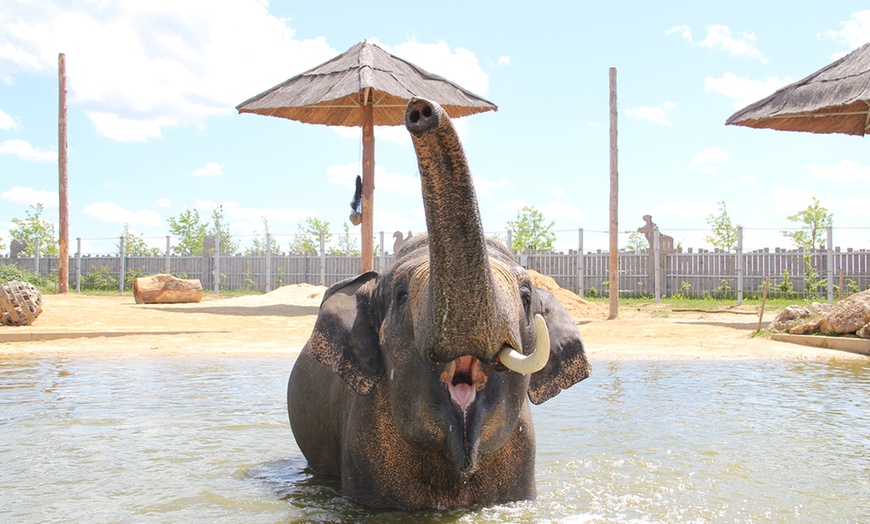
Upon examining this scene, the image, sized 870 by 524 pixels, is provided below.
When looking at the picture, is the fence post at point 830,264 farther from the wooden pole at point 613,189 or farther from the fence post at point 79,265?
the fence post at point 79,265

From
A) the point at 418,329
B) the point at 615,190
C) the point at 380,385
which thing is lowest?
the point at 380,385

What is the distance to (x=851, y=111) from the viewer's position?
49.4 ft

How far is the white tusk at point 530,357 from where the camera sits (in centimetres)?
271

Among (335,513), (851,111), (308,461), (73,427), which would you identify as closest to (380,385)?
(335,513)

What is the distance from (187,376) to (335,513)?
565 cm

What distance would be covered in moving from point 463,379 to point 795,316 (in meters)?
12.2

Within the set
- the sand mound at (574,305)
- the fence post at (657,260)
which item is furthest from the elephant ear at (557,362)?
the fence post at (657,260)

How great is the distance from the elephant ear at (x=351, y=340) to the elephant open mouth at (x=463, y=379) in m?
0.65

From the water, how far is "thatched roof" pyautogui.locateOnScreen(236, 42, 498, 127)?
7396mm

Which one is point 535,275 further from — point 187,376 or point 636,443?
point 636,443

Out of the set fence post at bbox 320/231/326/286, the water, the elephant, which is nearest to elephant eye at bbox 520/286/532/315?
the elephant

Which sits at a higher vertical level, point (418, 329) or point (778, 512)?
point (418, 329)

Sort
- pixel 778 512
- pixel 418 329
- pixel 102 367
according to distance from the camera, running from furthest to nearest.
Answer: pixel 102 367 < pixel 778 512 < pixel 418 329

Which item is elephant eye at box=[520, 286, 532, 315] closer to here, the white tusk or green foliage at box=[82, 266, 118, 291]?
the white tusk
